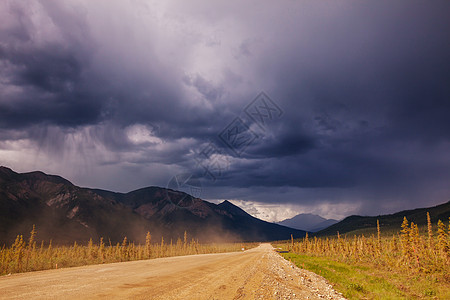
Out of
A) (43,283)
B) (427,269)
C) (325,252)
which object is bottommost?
(325,252)

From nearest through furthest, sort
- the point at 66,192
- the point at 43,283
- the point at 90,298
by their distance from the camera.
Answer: the point at 90,298 < the point at 43,283 < the point at 66,192

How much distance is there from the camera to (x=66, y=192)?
197500 millimetres

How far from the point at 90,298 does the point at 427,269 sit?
121ft

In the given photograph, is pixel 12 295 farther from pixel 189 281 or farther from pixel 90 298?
pixel 189 281

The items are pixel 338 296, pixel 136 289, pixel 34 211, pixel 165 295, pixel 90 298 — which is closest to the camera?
pixel 90 298

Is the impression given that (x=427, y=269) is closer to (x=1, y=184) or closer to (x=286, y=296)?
(x=286, y=296)

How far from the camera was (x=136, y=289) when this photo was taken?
1605 cm

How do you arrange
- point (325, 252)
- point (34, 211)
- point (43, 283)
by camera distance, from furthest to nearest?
point (34, 211) → point (325, 252) → point (43, 283)

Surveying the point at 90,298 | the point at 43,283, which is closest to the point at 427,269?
the point at 90,298

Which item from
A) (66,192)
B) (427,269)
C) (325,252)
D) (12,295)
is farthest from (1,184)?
(427,269)

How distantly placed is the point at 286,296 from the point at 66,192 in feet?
712

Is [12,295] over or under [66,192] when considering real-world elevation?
under

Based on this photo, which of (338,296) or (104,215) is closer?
(338,296)

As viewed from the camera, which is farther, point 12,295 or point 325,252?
point 325,252
